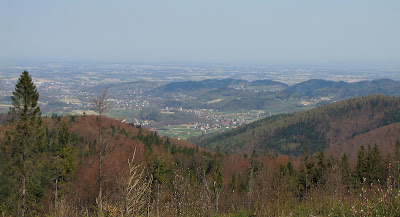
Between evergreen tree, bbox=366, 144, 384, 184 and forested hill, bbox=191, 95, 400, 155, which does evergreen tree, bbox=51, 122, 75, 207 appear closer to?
evergreen tree, bbox=366, 144, 384, 184

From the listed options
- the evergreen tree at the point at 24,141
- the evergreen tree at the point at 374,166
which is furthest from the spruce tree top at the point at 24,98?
the evergreen tree at the point at 374,166

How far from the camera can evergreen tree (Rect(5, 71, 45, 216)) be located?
717 inches

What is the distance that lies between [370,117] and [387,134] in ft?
85.7

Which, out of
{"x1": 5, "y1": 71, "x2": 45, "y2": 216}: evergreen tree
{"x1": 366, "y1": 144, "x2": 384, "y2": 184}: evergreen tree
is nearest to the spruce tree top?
{"x1": 5, "y1": 71, "x2": 45, "y2": 216}: evergreen tree

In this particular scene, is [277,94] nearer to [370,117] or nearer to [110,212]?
[370,117]

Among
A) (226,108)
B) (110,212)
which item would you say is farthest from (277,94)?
(110,212)

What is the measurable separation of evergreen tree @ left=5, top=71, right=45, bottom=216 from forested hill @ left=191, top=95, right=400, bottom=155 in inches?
2524

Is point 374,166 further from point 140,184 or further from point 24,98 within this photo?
point 24,98

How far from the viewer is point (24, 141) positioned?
18312mm

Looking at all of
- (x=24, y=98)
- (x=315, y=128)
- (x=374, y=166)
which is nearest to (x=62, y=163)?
(x=24, y=98)

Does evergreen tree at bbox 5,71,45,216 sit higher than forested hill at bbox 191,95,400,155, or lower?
higher

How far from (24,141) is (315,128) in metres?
91.9

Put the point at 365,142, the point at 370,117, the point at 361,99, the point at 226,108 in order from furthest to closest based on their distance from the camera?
the point at 226,108 → the point at 361,99 → the point at 370,117 → the point at 365,142

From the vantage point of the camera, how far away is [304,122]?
101 meters
